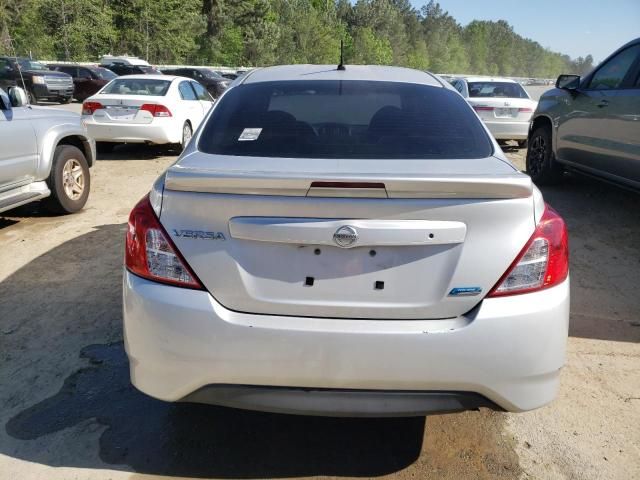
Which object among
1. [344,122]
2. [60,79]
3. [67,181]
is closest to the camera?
[344,122]

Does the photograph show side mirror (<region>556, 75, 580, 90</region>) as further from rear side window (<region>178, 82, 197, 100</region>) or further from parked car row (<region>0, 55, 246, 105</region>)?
parked car row (<region>0, 55, 246, 105</region>)

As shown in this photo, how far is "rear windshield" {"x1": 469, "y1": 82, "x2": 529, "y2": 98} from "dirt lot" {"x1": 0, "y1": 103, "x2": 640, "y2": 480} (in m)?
8.85

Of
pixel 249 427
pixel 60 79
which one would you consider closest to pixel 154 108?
pixel 249 427

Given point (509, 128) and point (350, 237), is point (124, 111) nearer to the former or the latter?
point (509, 128)

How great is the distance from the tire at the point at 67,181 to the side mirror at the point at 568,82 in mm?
5732

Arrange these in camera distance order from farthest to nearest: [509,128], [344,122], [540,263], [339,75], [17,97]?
[509,128] → [17,97] → [339,75] → [344,122] → [540,263]

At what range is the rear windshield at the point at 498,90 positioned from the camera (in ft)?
39.5

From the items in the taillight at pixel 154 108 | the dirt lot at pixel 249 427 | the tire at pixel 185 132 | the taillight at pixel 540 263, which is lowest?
the dirt lot at pixel 249 427

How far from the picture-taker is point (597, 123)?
19.6ft

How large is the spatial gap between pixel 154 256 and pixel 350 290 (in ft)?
2.52

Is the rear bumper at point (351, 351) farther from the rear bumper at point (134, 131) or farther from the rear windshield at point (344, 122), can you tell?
the rear bumper at point (134, 131)

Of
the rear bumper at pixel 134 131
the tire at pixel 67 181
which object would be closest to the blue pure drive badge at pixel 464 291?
the tire at pixel 67 181

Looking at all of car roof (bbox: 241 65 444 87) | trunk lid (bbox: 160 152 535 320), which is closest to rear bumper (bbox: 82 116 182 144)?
car roof (bbox: 241 65 444 87)

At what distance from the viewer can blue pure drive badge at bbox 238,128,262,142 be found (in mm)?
2584
